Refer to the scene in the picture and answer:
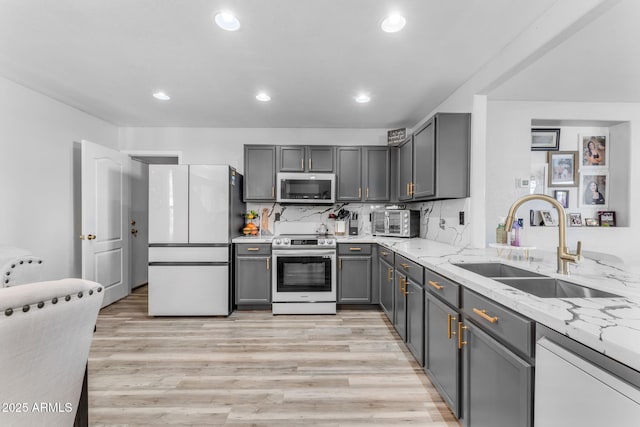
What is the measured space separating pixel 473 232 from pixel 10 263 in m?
3.49

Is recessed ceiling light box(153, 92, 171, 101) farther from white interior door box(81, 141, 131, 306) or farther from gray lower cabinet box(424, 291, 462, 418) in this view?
gray lower cabinet box(424, 291, 462, 418)

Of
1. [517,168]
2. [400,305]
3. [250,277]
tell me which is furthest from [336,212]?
[517,168]

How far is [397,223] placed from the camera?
11.5 feet

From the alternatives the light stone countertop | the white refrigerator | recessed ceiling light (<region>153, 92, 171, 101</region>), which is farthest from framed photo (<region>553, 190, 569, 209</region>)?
recessed ceiling light (<region>153, 92, 171, 101</region>)

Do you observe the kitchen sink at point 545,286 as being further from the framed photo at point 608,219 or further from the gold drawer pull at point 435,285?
the framed photo at point 608,219

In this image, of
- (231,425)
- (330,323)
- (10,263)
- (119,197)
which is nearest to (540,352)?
(231,425)

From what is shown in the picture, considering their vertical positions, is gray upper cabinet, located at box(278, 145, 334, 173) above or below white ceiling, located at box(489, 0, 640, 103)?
below

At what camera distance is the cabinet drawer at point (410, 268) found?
204 cm

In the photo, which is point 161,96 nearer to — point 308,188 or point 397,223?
point 308,188

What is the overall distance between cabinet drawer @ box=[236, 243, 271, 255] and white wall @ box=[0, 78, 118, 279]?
2006mm

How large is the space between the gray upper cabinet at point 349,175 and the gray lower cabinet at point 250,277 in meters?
1.27

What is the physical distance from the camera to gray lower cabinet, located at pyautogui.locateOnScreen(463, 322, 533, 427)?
992 mm

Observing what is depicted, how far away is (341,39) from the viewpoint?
6.34 feet

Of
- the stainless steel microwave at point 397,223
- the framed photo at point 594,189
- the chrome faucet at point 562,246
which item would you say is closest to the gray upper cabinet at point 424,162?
the stainless steel microwave at point 397,223
